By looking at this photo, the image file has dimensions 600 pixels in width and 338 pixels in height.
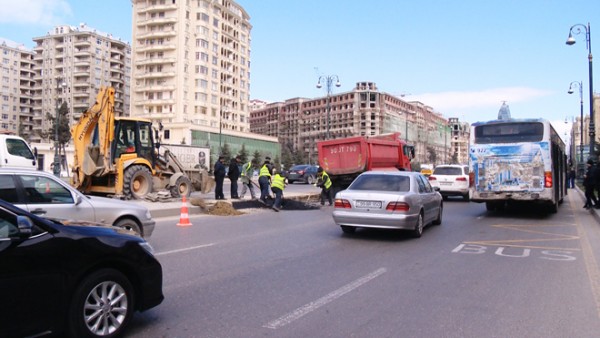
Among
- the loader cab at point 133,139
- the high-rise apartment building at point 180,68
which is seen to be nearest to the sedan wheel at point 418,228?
the loader cab at point 133,139

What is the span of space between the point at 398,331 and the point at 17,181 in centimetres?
565

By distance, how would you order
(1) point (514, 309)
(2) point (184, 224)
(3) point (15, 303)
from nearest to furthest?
1. (3) point (15, 303)
2. (1) point (514, 309)
3. (2) point (184, 224)

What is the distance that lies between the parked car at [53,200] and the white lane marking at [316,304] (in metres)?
3.62

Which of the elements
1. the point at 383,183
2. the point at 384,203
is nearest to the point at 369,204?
the point at 384,203

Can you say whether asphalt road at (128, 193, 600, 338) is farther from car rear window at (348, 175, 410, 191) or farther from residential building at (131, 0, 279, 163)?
residential building at (131, 0, 279, 163)

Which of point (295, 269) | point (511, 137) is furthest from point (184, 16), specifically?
point (295, 269)

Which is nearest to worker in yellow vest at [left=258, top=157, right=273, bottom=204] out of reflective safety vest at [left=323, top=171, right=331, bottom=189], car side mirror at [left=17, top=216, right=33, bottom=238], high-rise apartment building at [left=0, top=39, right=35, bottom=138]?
reflective safety vest at [left=323, top=171, right=331, bottom=189]

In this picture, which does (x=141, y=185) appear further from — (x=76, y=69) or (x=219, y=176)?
(x=76, y=69)

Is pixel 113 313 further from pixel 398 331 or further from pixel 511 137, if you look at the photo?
pixel 511 137

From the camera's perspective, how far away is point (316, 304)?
541 centimetres

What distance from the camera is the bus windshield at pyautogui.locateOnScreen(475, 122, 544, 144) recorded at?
47.9ft

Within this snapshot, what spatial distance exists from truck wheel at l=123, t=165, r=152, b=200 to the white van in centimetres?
291

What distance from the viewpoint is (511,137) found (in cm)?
1487

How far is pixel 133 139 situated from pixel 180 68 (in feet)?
234
